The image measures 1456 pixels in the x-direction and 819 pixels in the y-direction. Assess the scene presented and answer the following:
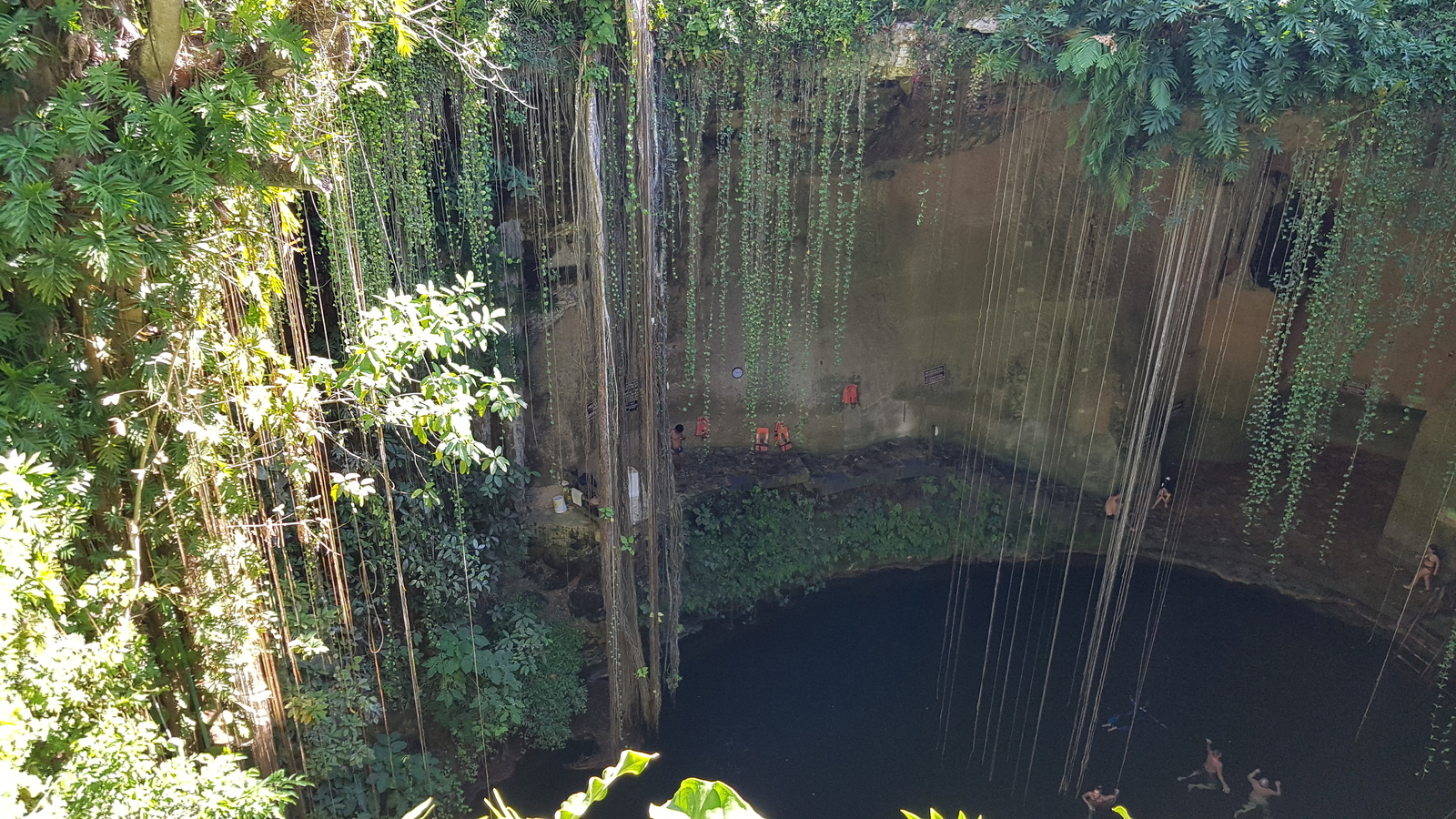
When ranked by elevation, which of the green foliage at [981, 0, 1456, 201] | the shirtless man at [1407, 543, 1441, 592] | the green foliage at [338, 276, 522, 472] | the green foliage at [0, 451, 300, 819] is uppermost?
the green foliage at [981, 0, 1456, 201]

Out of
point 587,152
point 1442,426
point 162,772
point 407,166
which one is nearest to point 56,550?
point 162,772

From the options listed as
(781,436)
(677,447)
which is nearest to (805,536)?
(781,436)

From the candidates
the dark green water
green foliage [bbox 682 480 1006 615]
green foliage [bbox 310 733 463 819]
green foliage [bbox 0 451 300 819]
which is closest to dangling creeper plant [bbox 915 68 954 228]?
green foliage [bbox 682 480 1006 615]

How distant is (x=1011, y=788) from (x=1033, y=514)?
2.20 meters

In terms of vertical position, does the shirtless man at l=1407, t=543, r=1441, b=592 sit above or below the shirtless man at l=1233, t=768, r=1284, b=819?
above

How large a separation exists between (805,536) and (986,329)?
2.27 metres

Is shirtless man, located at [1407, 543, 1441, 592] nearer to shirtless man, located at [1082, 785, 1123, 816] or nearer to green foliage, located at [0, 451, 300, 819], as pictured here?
Result: shirtless man, located at [1082, 785, 1123, 816]

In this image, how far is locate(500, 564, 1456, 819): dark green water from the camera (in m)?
5.68

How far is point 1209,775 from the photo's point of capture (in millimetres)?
5824

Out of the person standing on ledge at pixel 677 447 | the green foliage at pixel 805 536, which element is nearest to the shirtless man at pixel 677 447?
the person standing on ledge at pixel 677 447

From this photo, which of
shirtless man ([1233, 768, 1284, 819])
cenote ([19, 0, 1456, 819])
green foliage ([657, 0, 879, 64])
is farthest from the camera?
shirtless man ([1233, 768, 1284, 819])

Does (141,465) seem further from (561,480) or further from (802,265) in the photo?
(802,265)

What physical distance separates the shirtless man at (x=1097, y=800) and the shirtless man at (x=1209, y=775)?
1.68 ft

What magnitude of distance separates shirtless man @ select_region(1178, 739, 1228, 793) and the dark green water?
0.18 feet
